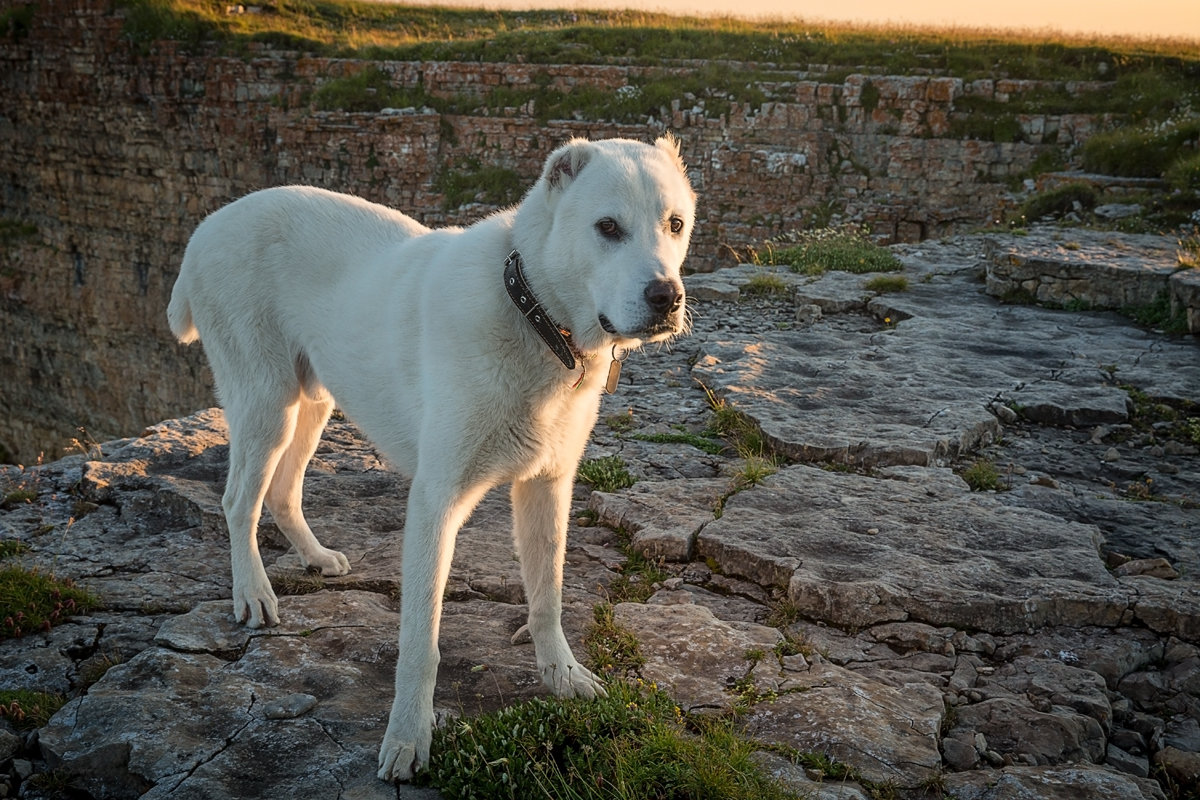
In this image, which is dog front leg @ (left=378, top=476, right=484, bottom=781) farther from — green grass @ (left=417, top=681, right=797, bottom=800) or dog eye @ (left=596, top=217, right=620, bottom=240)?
dog eye @ (left=596, top=217, right=620, bottom=240)

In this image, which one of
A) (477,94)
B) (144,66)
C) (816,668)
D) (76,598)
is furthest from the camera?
(144,66)

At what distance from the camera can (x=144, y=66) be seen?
22.7 meters

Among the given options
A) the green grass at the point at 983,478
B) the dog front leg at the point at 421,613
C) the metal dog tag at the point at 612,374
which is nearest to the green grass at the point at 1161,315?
the green grass at the point at 983,478

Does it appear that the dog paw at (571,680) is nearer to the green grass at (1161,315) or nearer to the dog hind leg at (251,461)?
the dog hind leg at (251,461)

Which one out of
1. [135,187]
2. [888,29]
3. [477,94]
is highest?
[888,29]

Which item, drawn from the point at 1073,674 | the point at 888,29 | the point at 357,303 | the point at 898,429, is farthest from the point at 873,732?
the point at 888,29

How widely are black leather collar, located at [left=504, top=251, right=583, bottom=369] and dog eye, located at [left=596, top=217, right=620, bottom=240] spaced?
0.31 meters

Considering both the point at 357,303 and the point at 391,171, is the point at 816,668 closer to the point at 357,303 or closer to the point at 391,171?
the point at 357,303

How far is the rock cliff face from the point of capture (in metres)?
17.9

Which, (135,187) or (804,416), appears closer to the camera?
(804,416)

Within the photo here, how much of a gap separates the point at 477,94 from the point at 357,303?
17.7m

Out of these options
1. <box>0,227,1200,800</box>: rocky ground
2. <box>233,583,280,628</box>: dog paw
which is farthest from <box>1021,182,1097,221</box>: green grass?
<box>233,583,280,628</box>: dog paw

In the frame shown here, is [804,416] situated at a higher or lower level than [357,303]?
lower

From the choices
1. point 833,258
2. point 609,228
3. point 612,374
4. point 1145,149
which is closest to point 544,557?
point 612,374
